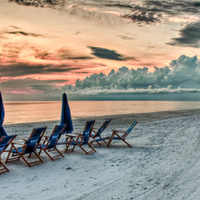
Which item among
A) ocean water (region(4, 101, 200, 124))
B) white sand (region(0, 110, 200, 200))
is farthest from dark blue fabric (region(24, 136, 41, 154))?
ocean water (region(4, 101, 200, 124))

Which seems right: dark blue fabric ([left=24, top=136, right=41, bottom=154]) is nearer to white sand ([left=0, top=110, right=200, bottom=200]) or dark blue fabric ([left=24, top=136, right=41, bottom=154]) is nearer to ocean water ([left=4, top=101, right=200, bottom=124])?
white sand ([left=0, top=110, right=200, bottom=200])

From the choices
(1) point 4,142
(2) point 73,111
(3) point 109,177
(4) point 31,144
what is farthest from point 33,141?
(2) point 73,111

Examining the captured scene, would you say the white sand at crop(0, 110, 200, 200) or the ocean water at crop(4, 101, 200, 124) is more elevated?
the white sand at crop(0, 110, 200, 200)

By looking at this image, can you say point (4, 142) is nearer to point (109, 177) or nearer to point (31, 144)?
point (31, 144)

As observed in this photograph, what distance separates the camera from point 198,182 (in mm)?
3916

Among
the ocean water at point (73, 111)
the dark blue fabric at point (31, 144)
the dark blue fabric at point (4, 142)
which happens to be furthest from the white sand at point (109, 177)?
the ocean water at point (73, 111)

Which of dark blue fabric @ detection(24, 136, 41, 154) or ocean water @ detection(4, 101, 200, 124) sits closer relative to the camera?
dark blue fabric @ detection(24, 136, 41, 154)

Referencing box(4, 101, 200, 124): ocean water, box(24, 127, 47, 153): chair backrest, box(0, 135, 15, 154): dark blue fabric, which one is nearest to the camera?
box(0, 135, 15, 154): dark blue fabric

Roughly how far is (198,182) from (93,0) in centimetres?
1157

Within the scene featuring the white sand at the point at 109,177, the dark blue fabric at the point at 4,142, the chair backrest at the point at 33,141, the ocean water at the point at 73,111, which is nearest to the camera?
the white sand at the point at 109,177

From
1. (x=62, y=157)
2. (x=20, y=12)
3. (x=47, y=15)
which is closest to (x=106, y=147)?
(x=62, y=157)

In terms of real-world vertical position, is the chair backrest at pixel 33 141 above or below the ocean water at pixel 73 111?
above

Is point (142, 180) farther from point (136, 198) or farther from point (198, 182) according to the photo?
point (198, 182)

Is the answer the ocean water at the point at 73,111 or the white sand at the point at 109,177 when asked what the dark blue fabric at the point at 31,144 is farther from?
the ocean water at the point at 73,111
